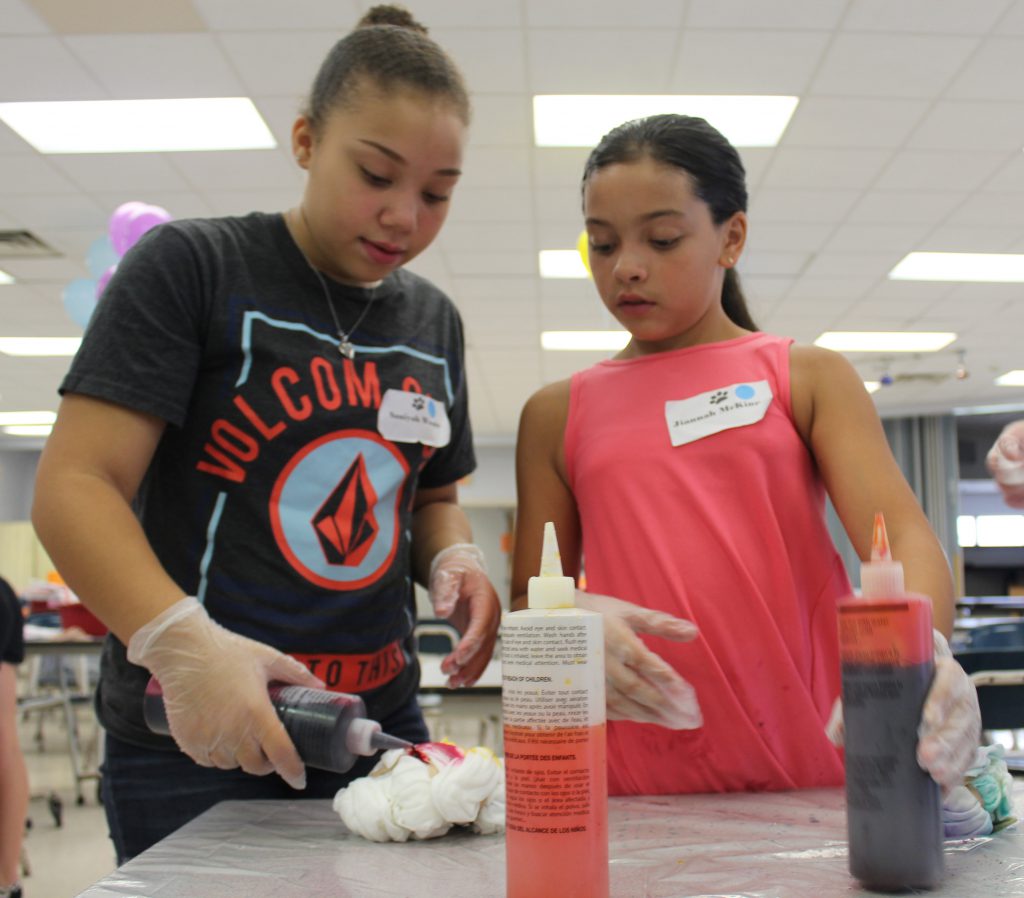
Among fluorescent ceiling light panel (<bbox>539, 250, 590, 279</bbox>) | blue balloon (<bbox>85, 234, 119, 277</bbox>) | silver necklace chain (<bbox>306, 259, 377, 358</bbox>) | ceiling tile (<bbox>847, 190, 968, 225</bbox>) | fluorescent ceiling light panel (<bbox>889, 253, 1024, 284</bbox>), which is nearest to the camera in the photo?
silver necklace chain (<bbox>306, 259, 377, 358</bbox>)

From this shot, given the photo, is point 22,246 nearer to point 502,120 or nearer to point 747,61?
point 502,120

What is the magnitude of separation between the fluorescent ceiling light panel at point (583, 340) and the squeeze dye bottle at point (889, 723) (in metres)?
6.67

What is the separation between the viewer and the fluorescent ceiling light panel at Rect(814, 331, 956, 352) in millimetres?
7520

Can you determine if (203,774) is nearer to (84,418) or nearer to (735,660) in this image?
(84,418)

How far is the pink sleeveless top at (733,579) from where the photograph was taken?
1.06m

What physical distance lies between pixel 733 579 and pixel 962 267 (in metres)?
5.66

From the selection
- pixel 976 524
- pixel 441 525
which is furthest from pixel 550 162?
pixel 976 524

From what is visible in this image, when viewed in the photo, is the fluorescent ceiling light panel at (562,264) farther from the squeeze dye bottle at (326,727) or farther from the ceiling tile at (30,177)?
the squeeze dye bottle at (326,727)

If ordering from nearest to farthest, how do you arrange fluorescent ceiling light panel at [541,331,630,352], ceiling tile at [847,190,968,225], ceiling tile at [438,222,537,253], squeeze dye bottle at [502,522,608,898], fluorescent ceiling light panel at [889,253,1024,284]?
squeeze dye bottle at [502,522,608,898] → ceiling tile at [847,190,968,225] → ceiling tile at [438,222,537,253] → fluorescent ceiling light panel at [889,253,1024,284] → fluorescent ceiling light panel at [541,331,630,352]

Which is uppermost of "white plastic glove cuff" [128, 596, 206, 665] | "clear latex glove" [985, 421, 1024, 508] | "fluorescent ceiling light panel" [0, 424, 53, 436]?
"fluorescent ceiling light panel" [0, 424, 53, 436]

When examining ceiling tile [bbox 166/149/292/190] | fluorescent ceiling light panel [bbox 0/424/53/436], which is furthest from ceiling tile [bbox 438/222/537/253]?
fluorescent ceiling light panel [bbox 0/424/53/436]

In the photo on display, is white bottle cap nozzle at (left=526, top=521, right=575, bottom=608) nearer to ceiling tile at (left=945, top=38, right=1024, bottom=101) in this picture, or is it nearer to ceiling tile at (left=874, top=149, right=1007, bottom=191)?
ceiling tile at (left=945, top=38, right=1024, bottom=101)

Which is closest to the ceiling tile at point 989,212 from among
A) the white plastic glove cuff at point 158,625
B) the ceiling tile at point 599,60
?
the ceiling tile at point 599,60

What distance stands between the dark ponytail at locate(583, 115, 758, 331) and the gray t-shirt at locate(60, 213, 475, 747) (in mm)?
389
